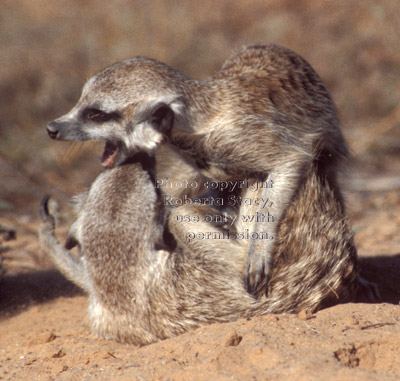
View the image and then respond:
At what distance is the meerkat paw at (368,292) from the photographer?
10.5 feet

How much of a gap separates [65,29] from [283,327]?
766 cm

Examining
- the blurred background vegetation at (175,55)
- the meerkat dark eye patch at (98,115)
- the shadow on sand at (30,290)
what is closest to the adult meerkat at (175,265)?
the meerkat dark eye patch at (98,115)

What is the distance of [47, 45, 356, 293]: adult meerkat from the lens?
2.72 meters

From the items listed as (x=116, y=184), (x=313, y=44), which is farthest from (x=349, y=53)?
(x=116, y=184)

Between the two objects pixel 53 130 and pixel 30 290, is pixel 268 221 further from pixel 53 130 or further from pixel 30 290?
pixel 30 290

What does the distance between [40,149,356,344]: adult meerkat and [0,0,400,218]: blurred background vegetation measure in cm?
285

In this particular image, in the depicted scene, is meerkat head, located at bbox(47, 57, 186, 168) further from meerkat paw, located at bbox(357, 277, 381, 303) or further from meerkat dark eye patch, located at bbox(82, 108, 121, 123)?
meerkat paw, located at bbox(357, 277, 381, 303)

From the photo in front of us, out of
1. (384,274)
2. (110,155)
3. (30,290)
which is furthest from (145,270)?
(384,274)

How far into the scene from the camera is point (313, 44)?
830cm

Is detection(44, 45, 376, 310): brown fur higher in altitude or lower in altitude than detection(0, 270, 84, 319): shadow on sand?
higher

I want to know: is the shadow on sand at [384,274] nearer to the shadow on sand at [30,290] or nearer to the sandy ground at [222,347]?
the sandy ground at [222,347]

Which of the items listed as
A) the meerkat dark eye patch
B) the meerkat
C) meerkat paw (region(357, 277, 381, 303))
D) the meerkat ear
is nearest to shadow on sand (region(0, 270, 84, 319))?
the meerkat

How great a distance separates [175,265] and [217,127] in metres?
0.68

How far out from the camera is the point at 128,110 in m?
2.80
